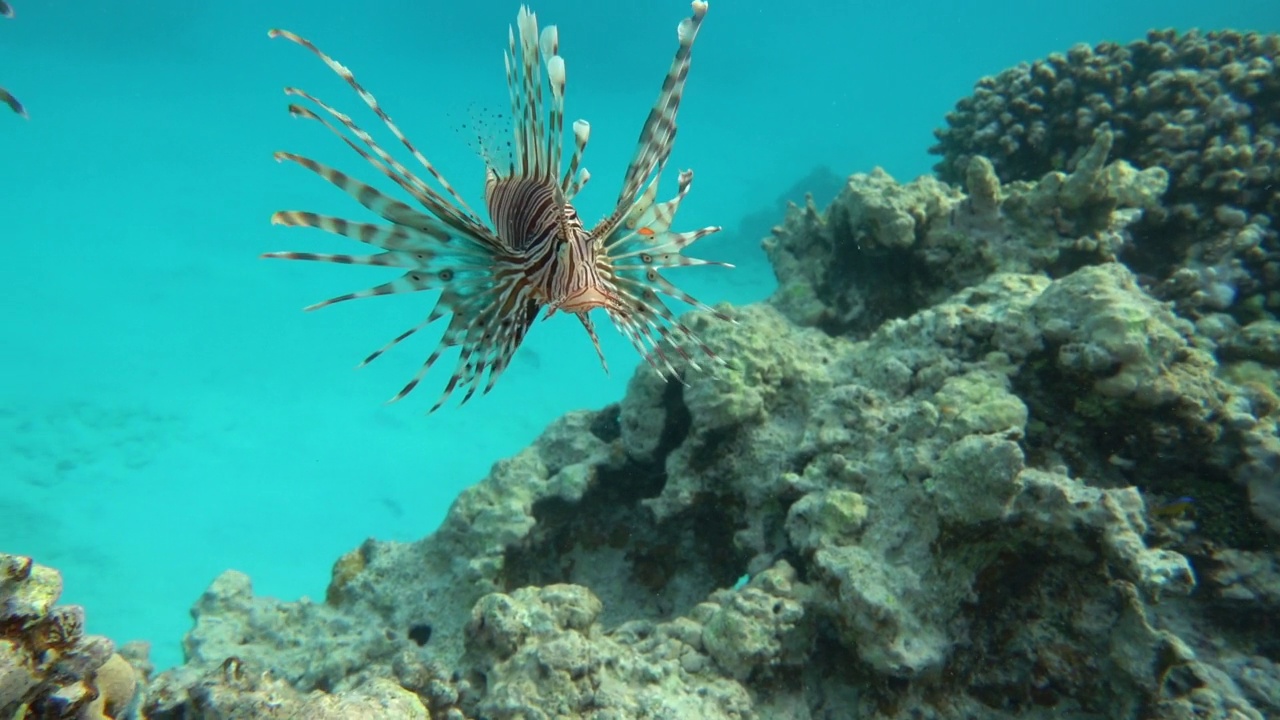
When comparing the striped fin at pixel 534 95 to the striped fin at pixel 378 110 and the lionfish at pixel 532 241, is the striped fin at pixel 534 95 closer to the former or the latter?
the lionfish at pixel 532 241

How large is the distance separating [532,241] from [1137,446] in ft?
10.8

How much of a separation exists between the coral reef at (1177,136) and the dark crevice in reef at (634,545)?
12.3ft

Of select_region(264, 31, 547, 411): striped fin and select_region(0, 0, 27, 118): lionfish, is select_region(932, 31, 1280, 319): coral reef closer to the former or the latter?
select_region(264, 31, 547, 411): striped fin

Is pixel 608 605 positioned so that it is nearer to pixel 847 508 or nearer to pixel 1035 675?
pixel 847 508

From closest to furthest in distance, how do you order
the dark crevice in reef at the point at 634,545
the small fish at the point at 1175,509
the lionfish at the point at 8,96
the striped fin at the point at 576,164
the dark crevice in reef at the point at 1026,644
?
the lionfish at the point at 8,96, the striped fin at the point at 576,164, the dark crevice in reef at the point at 1026,644, the small fish at the point at 1175,509, the dark crevice in reef at the point at 634,545

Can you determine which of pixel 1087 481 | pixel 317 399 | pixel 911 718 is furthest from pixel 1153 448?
pixel 317 399

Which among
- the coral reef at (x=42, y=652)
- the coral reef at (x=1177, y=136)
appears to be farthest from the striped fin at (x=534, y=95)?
the coral reef at (x=1177, y=136)

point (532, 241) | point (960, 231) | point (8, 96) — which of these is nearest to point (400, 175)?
point (532, 241)

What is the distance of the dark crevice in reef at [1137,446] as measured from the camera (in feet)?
10.7

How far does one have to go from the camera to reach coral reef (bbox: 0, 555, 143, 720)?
1.76 meters

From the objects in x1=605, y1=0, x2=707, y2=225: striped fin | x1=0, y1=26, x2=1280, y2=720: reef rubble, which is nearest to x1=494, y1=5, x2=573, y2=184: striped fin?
x1=605, y1=0, x2=707, y2=225: striped fin

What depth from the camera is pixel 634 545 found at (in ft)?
16.4

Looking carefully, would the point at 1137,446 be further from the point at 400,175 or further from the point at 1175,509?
the point at 400,175

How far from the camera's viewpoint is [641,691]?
10.1 feet
